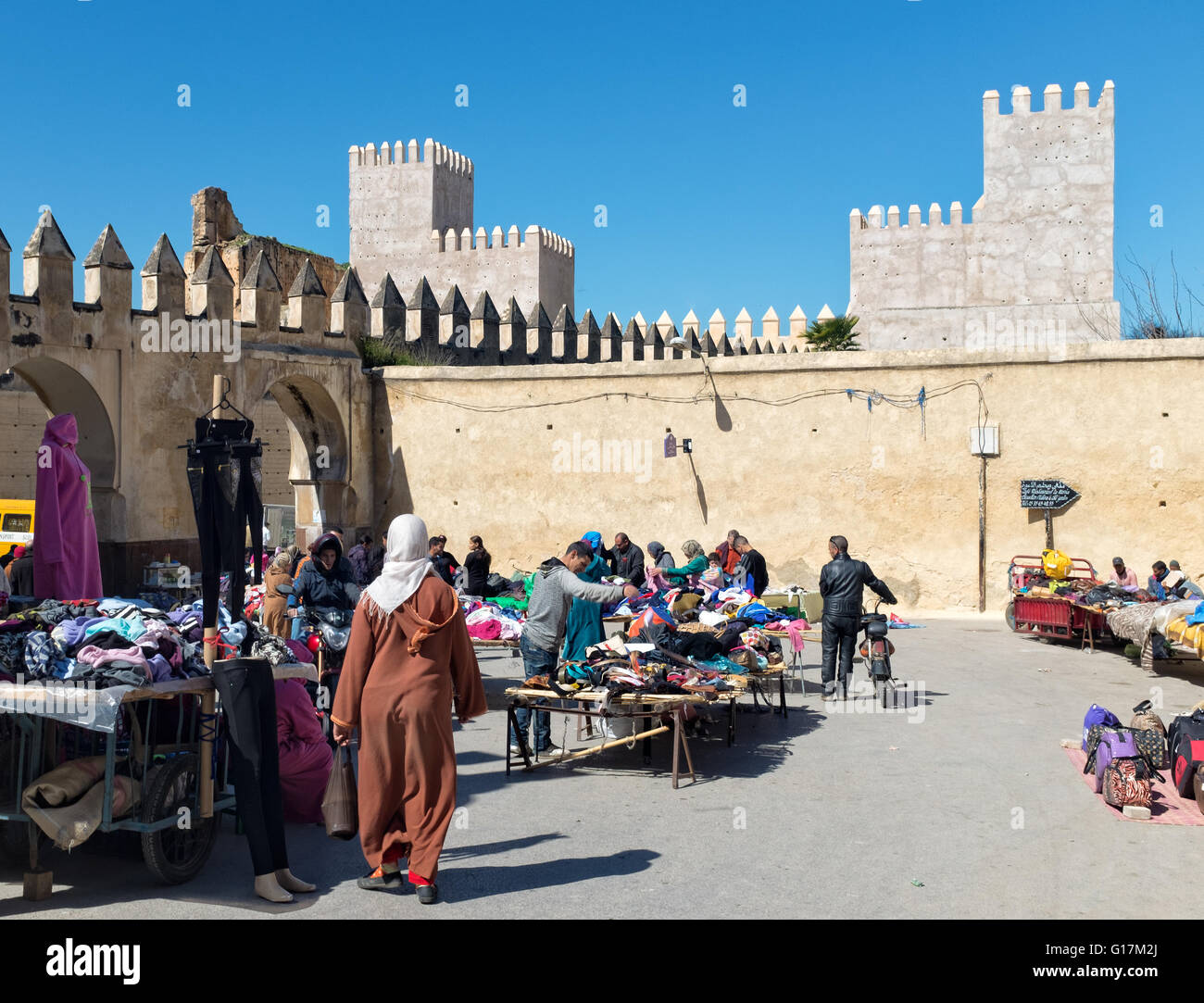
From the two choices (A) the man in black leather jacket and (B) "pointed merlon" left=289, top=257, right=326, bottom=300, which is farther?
(B) "pointed merlon" left=289, top=257, right=326, bottom=300

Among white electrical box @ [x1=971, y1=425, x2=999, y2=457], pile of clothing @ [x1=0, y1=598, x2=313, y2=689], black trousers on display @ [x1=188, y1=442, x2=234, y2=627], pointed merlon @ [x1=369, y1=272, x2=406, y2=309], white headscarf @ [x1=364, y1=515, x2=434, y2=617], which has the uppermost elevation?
pointed merlon @ [x1=369, y1=272, x2=406, y2=309]

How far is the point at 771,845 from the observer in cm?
649

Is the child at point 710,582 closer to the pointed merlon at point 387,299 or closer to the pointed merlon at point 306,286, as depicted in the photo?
the pointed merlon at point 306,286

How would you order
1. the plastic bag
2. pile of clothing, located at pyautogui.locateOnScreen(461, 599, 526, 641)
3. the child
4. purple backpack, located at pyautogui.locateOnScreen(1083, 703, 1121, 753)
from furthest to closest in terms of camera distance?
the plastic bag → pile of clothing, located at pyautogui.locateOnScreen(461, 599, 526, 641) → the child → purple backpack, located at pyautogui.locateOnScreen(1083, 703, 1121, 753)

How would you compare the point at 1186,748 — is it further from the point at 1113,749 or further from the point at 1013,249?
the point at 1013,249

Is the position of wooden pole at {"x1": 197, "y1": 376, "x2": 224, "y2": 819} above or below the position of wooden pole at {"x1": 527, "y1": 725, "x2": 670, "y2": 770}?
above

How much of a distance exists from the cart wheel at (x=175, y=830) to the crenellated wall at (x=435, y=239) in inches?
1436

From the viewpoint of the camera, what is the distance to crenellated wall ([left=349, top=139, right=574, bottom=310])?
140 ft

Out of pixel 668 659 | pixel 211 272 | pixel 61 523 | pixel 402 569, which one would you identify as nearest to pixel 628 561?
pixel 668 659

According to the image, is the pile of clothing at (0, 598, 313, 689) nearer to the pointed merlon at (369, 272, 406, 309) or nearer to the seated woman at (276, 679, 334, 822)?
the seated woman at (276, 679, 334, 822)

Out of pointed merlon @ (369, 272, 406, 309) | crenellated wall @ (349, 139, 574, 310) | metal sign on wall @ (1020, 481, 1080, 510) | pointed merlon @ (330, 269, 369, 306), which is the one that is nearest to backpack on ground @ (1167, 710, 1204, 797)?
metal sign on wall @ (1020, 481, 1080, 510)

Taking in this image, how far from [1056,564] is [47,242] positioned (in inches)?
577

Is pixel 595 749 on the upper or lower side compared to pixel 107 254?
lower

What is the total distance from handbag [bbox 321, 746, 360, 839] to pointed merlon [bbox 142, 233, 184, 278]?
45.2 ft
